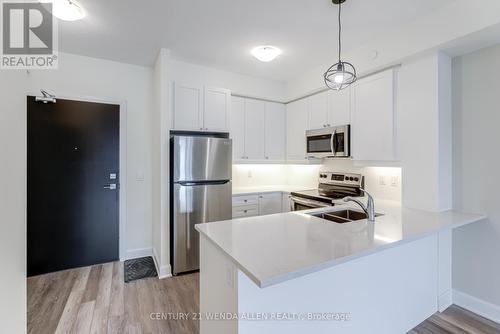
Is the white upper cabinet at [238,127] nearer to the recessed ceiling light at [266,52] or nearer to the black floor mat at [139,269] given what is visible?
the recessed ceiling light at [266,52]

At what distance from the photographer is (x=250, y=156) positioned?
377 cm

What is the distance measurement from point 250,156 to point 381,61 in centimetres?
206

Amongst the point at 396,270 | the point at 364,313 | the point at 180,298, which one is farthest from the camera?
the point at 180,298

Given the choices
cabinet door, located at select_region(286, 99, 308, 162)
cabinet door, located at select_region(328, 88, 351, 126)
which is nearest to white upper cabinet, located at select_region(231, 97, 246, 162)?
cabinet door, located at select_region(286, 99, 308, 162)

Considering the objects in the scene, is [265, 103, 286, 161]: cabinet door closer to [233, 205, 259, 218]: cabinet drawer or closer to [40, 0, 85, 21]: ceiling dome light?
[233, 205, 259, 218]: cabinet drawer

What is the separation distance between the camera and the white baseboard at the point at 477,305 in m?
2.08

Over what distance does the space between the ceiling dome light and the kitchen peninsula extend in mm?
2124

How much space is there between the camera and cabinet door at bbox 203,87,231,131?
321 cm

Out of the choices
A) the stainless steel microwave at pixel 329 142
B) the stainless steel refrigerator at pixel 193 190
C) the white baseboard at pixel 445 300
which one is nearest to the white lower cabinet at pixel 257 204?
the stainless steel refrigerator at pixel 193 190

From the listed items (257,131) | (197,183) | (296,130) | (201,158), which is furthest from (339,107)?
(197,183)

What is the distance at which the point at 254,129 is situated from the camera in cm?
383

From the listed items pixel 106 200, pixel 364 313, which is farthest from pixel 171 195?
pixel 364 313

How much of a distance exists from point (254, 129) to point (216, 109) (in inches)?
30.8

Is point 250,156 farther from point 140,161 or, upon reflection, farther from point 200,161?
point 140,161
